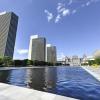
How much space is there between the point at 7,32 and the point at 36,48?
46782 millimetres

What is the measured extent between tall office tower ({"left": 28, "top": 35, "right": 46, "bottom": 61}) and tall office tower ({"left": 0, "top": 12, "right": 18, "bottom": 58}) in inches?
1234

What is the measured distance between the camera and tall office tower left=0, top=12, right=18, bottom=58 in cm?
14388

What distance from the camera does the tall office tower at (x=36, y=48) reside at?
596 feet

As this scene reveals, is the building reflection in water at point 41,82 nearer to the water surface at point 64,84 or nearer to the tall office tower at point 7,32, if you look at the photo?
the water surface at point 64,84

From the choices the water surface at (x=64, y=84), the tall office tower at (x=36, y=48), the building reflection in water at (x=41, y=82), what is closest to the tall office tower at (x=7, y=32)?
the tall office tower at (x=36, y=48)

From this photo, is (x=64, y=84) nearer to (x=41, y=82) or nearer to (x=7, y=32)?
(x=41, y=82)

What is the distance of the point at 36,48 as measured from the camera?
600ft

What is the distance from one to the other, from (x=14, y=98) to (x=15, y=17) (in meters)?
159

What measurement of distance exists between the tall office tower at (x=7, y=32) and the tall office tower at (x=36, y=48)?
103 ft

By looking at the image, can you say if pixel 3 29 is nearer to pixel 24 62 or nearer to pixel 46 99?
pixel 24 62

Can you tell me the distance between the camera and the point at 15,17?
158875mm

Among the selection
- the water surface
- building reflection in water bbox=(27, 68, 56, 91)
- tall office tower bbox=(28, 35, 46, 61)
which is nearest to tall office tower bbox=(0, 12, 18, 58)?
tall office tower bbox=(28, 35, 46, 61)

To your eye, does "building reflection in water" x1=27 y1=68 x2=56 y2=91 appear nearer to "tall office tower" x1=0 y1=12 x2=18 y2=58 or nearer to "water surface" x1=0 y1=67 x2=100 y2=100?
"water surface" x1=0 y1=67 x2=100 y2=100

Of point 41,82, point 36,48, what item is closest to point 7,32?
point 36,48
